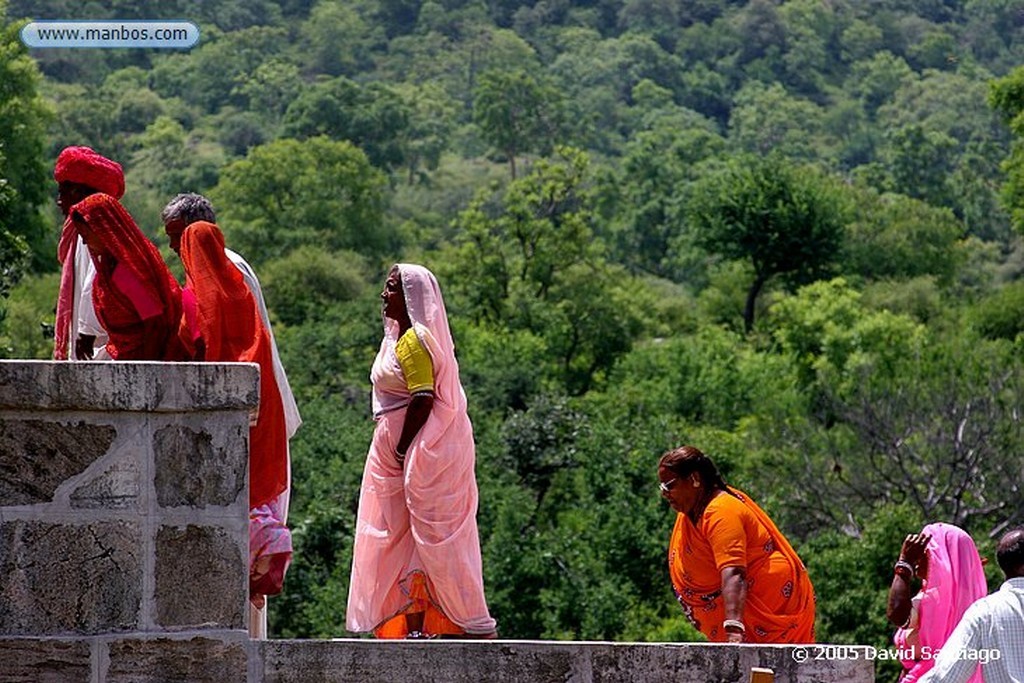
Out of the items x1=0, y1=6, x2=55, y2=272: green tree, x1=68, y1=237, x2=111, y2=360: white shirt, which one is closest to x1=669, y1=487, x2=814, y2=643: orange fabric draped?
x1=68, y1=237, x2=111, y2=360: white shirt

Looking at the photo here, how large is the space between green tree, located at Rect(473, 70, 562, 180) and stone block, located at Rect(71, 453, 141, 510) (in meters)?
95.5

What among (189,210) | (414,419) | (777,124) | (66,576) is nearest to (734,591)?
(414,419)

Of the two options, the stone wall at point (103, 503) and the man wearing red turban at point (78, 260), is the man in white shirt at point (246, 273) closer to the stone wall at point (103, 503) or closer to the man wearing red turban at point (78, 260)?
the man wearing red turban at point (78, 260)

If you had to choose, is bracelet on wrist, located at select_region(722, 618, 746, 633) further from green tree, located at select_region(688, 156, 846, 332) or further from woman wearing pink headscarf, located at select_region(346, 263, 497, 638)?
green tree, located at select_region(688, 156, 846, 332)

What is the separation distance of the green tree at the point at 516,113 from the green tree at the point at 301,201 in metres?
21.1

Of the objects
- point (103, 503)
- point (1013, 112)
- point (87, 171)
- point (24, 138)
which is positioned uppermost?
point (1013, 112)

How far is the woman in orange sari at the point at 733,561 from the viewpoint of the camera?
7.80 metres

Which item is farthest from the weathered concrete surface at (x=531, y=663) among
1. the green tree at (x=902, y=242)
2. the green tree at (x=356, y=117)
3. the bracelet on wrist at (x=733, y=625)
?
the green tree at (x=356, y=117)

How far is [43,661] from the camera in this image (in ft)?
19.6

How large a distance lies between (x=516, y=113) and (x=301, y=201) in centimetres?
2850

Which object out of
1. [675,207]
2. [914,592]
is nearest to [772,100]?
[675,207]

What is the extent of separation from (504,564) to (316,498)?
4.27 meters

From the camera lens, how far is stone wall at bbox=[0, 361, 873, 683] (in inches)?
234

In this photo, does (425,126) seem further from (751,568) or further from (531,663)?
(531,663)
